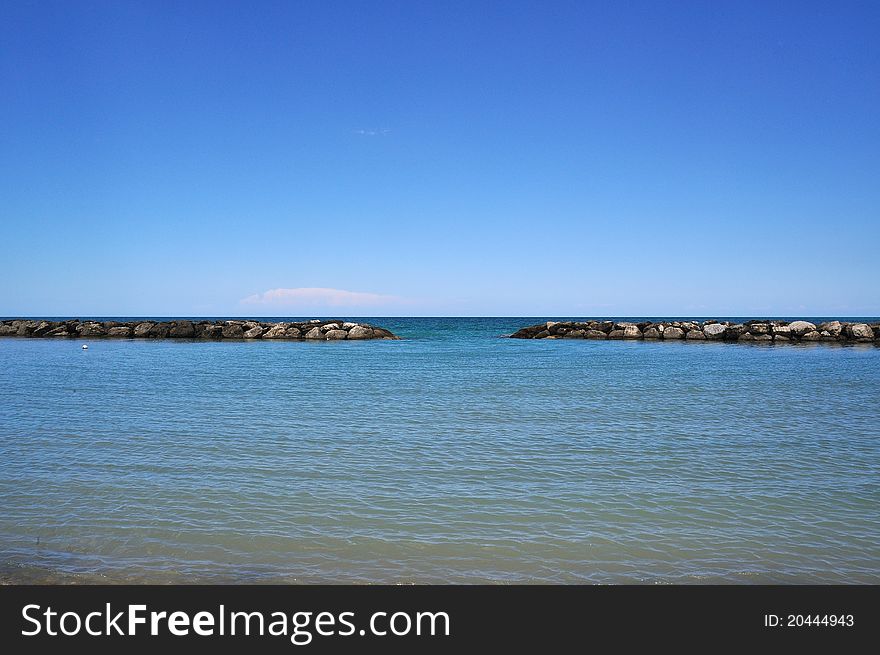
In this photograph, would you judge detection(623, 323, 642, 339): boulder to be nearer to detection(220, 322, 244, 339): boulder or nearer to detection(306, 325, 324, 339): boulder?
detection(306, 325, 324, 339): boulder

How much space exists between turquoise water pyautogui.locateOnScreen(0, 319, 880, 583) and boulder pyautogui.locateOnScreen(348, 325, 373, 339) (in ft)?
154

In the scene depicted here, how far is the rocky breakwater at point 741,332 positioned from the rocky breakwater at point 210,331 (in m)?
23.2

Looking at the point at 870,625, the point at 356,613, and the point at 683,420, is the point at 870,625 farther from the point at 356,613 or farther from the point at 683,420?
the point at 683,420

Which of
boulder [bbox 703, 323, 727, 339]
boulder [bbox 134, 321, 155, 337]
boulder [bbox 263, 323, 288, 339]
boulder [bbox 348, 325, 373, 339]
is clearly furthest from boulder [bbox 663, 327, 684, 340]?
boulder [bbox 134, 321, 155, 337]

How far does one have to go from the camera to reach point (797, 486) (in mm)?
10422

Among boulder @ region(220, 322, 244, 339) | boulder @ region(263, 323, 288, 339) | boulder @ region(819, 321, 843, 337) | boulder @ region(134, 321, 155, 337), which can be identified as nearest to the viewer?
boulder @ region(819, 321, 843, 337)

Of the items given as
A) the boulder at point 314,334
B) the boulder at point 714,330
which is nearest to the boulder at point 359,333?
the boulder at point 314,334

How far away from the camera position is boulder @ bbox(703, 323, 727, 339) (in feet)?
218

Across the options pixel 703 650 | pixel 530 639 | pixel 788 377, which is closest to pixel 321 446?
Answer: pixel 530 639

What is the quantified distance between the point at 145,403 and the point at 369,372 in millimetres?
13046

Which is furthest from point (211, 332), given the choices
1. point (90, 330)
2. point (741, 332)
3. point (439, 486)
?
point (439, 486)

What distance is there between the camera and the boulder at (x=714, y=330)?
6648 cm

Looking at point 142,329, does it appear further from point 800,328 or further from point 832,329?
point 832,329

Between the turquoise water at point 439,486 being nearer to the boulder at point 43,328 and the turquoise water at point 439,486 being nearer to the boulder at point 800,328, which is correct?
the boulder at point 800,328
